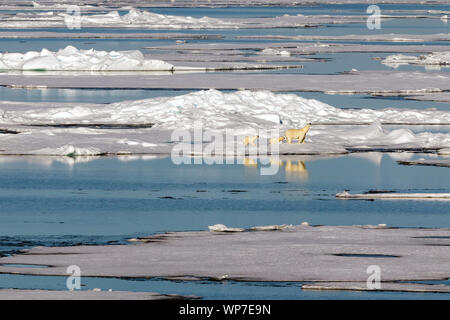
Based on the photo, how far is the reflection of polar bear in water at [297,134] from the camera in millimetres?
19328

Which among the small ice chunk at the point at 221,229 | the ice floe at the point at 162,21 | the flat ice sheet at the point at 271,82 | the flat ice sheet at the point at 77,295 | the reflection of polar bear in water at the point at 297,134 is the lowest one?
the flat ice sheet at the point at 77,295

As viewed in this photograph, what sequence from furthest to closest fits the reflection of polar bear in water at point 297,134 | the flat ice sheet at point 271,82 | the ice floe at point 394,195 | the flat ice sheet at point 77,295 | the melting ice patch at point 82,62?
the melting ice patch at point 82,62
the flat ice sheet at point 271,82
the reflection of polar bear in water at point 297,134
the ice floe at point 394,195
the flat ice sheet at point 77,295

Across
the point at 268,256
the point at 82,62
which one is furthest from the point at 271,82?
the point at 268,256

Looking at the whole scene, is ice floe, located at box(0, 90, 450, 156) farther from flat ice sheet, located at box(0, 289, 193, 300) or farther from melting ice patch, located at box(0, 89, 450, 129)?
Result: flat ice sheet, located at box(0, 289, 193, 300)

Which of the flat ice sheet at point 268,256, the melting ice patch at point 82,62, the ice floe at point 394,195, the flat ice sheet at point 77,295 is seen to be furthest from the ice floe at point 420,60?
the flat ice sheet at point 77,295

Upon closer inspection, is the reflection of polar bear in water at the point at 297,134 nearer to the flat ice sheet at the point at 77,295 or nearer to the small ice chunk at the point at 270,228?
the small ice chunk at the point at 270,228

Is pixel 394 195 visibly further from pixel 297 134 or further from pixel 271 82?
pixel 271 82

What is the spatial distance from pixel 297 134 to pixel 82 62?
17104mm

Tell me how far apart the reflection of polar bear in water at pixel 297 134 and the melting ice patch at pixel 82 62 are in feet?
50.3

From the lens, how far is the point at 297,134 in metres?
19.5

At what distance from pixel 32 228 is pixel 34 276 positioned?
108 inches

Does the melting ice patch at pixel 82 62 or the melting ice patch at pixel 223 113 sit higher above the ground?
the melting ice patch at pixel 82 62

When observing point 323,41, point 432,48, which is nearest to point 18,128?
point 432,48

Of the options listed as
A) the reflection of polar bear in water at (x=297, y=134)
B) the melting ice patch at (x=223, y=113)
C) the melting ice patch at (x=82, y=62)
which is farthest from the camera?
the melting ice patch at (x=82, y=62)
